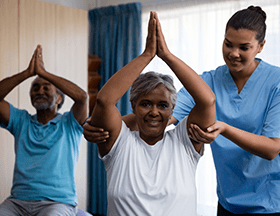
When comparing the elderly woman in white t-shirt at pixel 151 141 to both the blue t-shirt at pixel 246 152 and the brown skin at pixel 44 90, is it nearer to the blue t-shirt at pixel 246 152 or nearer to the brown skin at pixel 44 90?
the blue t-shirt at pixel 246 152

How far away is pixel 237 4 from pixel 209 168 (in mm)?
1589

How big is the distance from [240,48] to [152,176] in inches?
27.2

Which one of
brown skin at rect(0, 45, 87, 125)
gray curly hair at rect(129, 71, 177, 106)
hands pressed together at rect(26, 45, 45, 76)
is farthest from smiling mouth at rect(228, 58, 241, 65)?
hands pressed together at rect(26, 45, 45, 76)

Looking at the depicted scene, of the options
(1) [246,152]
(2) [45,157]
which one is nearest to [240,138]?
(1) [246,152]

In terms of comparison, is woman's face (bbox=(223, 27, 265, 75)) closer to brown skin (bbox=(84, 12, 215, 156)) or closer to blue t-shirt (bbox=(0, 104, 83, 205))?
brown skin (bbox=(84, 12, 215, 156))

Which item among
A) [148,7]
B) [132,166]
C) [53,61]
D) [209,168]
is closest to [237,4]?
[148,7]

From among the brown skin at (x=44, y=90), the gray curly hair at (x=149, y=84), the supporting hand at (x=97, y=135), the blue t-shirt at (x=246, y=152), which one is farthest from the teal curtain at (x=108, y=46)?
the supporting hand at (x=97, y=135)

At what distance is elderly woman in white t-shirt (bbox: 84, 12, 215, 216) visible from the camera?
1269mm

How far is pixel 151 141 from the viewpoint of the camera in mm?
1449

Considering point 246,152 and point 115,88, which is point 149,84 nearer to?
point 115,88

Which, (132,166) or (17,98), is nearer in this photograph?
(132,166)

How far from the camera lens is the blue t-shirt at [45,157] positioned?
2.22 meters

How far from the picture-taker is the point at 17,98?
117 inches

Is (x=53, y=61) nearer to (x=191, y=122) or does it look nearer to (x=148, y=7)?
(x=148, y=7)
